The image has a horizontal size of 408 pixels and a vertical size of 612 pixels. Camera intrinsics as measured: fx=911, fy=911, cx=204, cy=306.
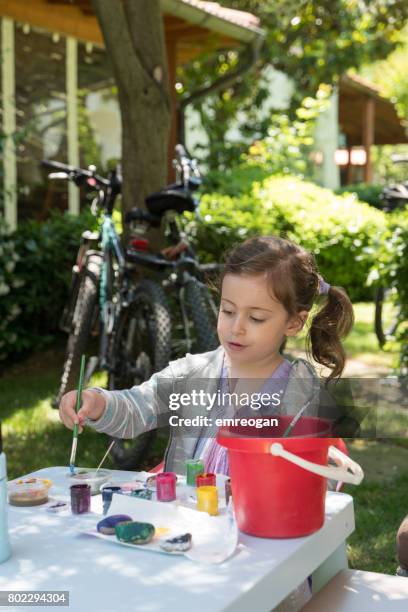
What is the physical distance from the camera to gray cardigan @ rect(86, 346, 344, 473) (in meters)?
2.27

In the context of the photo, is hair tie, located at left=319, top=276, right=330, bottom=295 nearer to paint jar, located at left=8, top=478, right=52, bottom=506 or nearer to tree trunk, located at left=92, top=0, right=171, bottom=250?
paint jar, located at left=8, top=478, right=52, bottom=506

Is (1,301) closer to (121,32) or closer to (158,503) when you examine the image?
(121,32)

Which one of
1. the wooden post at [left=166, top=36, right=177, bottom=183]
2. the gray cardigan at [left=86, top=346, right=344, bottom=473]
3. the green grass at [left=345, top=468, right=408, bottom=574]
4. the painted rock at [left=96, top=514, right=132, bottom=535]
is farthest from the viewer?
the wooden post at [left=166, top=36, right=177, bottom=183]

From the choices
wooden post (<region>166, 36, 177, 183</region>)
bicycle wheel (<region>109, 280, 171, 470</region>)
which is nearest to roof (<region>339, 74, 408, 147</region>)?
wooden post (<region>166, 36, 177, 183</region>)

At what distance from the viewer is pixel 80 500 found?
194 centimetres

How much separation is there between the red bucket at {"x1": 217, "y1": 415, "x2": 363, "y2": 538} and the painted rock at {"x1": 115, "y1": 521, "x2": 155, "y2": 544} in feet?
0.59

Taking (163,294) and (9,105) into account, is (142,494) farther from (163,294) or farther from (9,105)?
(9,105)

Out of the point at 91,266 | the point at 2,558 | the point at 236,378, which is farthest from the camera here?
the point at 91,266

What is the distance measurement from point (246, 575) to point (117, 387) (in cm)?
326

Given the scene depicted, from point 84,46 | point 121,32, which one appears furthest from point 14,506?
point 84,46

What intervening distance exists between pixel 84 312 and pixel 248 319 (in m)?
2.93

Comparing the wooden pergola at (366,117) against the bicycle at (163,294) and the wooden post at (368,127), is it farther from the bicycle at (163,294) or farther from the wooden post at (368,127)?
the bicycle at (163,294)

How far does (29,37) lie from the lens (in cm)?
977

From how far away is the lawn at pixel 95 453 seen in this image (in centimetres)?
376
